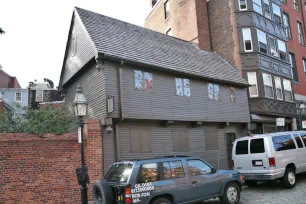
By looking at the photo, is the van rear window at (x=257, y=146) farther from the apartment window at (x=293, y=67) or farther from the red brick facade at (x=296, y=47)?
the apartment window at (x=293, y=67)

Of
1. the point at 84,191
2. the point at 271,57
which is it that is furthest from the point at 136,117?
the point at 271,57

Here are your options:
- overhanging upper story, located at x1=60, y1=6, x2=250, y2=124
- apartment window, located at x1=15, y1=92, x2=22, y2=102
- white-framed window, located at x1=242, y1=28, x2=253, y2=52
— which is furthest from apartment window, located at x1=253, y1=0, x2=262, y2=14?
apartment window, located at x1=15, y1=92, x2=22, y2=102

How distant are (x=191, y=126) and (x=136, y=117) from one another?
3.77m

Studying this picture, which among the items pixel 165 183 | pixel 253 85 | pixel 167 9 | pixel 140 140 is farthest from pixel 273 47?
pixel 165 183

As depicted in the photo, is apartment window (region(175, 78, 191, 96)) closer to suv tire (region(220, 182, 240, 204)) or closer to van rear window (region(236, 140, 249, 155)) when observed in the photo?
van rear window (region(236, 140, 249, 155))

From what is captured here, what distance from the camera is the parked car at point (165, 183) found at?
7.31 metres

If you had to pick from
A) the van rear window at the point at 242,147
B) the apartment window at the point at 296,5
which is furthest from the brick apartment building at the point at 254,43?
the van rear window at the point at 242,147

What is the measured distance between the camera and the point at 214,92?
54.5 ft

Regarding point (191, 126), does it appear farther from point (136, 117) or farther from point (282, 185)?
point (282, 185)

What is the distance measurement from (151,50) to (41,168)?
8.15 metres

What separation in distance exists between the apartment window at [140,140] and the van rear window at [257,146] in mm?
Answer: 4390

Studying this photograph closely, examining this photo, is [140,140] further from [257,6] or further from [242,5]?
[257,6]

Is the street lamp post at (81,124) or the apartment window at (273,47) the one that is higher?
the apartment window at (273,47)

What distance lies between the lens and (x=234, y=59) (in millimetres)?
19844
